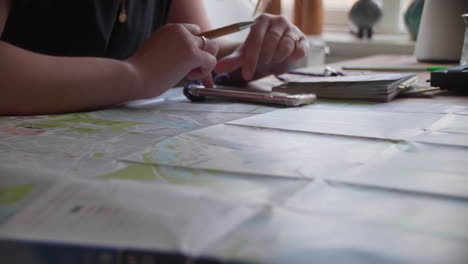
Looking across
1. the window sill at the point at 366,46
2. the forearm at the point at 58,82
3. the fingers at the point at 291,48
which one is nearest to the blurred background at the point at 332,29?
the window sill at the point at 366,46

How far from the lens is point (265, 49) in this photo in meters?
0.95

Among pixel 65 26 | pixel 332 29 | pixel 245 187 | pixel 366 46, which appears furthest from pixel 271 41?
pixel 332 29

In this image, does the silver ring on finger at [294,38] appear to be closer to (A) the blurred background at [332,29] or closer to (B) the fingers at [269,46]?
(B) the fingers at [269,46]

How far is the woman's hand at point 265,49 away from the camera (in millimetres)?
942

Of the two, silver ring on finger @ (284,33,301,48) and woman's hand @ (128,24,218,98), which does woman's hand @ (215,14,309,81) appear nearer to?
silver ring on finger @ (284,33,301,48)

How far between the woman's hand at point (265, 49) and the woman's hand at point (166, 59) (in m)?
0.15

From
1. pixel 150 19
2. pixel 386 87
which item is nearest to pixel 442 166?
pixel 386 87

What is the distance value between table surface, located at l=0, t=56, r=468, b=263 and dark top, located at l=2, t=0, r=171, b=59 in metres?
0.27

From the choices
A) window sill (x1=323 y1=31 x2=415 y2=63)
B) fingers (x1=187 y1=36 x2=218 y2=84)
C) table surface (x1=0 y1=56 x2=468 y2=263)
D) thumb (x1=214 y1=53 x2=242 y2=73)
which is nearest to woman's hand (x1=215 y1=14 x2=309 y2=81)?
thumb (x1=214 y1=53 x2=242 y2=73)

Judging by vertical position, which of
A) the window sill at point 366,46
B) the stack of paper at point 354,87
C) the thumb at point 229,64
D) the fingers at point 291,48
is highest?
the fingers at point 291,48

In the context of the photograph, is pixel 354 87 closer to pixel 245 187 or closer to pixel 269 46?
pixel 269 46

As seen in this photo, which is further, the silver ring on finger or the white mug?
the white mug

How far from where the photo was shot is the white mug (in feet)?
4.29

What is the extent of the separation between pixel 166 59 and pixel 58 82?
0.18 metres
